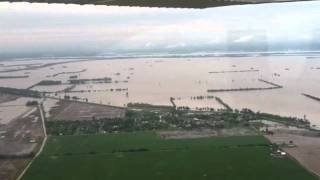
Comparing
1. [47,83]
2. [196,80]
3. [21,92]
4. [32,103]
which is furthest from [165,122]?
[47,83]

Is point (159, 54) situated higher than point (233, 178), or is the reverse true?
point (159, 54)

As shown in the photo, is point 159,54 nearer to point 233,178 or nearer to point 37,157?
point 37,157

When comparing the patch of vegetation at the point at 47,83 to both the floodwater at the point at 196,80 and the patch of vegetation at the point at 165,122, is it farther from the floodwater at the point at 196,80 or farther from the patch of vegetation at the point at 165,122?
the patch of vegetation at the point at 165,122

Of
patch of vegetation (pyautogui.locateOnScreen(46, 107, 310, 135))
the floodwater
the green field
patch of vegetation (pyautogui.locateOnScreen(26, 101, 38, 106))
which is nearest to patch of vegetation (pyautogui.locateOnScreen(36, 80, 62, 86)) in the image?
the floodwater

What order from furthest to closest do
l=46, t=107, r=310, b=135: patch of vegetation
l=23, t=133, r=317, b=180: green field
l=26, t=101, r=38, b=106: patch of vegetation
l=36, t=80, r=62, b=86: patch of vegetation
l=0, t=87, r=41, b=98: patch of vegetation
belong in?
Result: l=36, t=80, r=62, b=86: patch of vegetation, l=0, t=87, r=41, b=98: patch of vegetation, l=26, t=101, r=38, b=106: patch of vegetation, l=46, t=107, r=310, b=135: patch of vegetation, l=23, t=133, r=317, b=180: green field

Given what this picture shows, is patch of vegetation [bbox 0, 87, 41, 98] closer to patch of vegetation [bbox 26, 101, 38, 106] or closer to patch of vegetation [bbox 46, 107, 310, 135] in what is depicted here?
patch of vegetation [bbox 26, 101, 38, 106]

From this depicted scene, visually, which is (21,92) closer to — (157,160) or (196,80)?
(196,80)

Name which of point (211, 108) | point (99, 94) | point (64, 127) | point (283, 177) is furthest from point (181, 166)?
point (99, 94)
